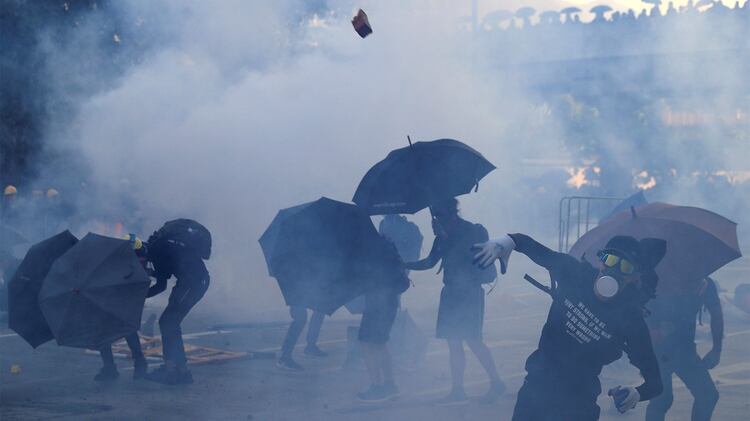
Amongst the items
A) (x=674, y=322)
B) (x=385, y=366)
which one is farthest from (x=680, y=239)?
(x=385, y=366)

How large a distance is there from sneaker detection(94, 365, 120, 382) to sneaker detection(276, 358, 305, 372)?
4.32 ft

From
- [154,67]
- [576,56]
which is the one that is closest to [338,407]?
[154,67]

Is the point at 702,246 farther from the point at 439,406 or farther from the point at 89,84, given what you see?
the point at 89,84

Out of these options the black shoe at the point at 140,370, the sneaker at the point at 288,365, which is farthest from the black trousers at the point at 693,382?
the black shoe at the point at 140,370

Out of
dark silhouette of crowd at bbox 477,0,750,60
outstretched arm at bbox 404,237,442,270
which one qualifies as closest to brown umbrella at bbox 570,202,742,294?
outstretched arm at bbox 404,237,442,270

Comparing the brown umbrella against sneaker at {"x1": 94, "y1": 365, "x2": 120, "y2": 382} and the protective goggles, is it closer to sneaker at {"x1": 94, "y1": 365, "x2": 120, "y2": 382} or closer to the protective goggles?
the protective goggles

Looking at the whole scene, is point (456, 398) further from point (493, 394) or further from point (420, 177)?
point (420, 177)

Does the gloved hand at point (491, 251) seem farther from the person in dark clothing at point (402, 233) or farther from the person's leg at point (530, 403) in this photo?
the person in dark clothing at point (402, 233)

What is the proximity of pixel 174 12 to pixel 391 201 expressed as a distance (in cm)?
644

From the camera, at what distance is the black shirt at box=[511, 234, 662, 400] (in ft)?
13.3

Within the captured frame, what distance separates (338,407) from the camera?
22.4ft

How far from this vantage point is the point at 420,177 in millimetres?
6879

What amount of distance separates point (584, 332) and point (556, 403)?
1.08ft

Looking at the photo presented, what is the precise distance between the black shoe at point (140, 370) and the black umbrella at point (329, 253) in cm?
139
